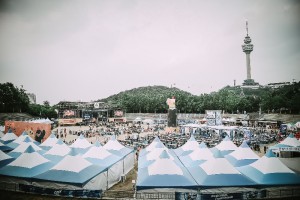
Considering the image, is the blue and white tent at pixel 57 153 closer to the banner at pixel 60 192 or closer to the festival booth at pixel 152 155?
the banner at pixel 60 192

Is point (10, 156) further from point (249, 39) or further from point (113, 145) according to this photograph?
point (249, 39)

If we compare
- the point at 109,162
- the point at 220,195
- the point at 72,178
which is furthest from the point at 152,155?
the point at 220,195

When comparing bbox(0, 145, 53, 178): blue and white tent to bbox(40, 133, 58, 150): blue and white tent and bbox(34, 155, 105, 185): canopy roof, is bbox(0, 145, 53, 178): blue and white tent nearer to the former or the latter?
bbox(34, 155, 105, 185): canopy roof

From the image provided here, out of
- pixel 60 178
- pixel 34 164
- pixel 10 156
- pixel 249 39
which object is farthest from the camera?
pixel 249 39

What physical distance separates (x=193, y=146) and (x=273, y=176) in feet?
29.1

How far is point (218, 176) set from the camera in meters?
13.8

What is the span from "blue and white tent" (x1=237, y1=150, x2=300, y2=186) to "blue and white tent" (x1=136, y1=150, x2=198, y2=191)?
3799mm

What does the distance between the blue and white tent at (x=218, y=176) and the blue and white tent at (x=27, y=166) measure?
9.69 meters

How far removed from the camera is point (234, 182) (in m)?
13.4

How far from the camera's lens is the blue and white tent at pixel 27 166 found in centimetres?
1532

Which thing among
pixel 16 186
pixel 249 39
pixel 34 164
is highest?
pixel 249 39

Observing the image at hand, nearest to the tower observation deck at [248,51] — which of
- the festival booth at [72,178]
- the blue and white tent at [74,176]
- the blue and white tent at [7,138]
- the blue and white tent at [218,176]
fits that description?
the blue and white tent at [7,138]

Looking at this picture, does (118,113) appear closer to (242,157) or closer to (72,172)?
(242,157)

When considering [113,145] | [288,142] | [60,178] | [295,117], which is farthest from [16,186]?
[295,117]
